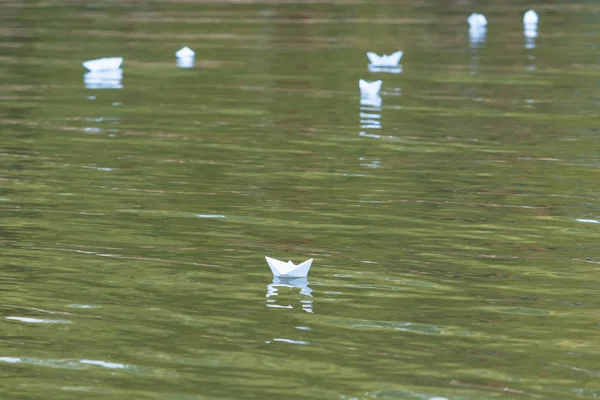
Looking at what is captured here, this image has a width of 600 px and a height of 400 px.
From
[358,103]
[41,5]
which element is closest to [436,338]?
[358,103]

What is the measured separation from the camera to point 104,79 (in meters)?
21.0

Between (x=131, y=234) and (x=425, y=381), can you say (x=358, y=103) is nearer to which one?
(x=131, y=234)

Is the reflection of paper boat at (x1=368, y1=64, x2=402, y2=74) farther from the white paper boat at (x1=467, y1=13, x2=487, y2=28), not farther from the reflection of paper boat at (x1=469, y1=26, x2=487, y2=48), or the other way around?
the white paper boat at (x1=467, y1=13, x2=487, y2=28)

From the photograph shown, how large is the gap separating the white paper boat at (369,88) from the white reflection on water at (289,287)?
10073 mm

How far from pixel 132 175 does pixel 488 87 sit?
26.6 feet

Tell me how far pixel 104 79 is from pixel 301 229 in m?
10.9

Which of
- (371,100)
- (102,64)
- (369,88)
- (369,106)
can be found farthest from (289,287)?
(102,64)

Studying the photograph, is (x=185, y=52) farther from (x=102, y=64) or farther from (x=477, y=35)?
(x=477, y=35)

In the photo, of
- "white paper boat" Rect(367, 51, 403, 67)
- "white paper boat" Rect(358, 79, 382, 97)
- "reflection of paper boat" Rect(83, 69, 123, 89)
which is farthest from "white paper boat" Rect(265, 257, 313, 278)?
"white paper boat" Rect(367, 51, 403, 67)

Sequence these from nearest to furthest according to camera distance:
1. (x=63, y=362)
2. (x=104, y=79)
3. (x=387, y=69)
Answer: (x=63, y=362), (x=104, y=79), (x=387, y=69)

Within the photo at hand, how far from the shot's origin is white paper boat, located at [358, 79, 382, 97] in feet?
62.0

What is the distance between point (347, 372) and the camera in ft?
23.1

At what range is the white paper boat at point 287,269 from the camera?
898cm

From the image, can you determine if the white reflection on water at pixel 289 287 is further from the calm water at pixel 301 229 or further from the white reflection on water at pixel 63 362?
the white reflection on water at pixel 63 362
